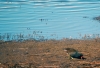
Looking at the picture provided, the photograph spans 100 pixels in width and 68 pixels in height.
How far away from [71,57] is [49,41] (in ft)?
10.1

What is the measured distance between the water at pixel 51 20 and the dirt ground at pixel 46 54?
1.96m

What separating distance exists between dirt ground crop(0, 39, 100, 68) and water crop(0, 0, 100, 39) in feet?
6.43

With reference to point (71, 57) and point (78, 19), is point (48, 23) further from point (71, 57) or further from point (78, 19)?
point (71, 57)

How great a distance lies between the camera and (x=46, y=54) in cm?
961

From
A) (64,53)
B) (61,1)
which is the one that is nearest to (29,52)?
(64,53)

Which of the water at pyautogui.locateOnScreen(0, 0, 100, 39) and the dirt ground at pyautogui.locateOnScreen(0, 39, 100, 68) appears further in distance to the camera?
the water at pyautogui.locateOnScreen(0, 0, 100, 39)

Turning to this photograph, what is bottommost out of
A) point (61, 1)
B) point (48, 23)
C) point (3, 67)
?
point (3, 67)

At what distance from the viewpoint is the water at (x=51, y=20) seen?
46.5ft

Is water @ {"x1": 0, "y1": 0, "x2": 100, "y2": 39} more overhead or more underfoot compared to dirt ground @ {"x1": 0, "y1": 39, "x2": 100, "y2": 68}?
more overhead

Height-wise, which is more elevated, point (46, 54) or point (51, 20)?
point (51, 20)

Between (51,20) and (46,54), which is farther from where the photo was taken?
(51,20)

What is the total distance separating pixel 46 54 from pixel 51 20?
25.2 ft

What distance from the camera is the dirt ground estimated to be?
8445 mm

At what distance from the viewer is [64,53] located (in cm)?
970
